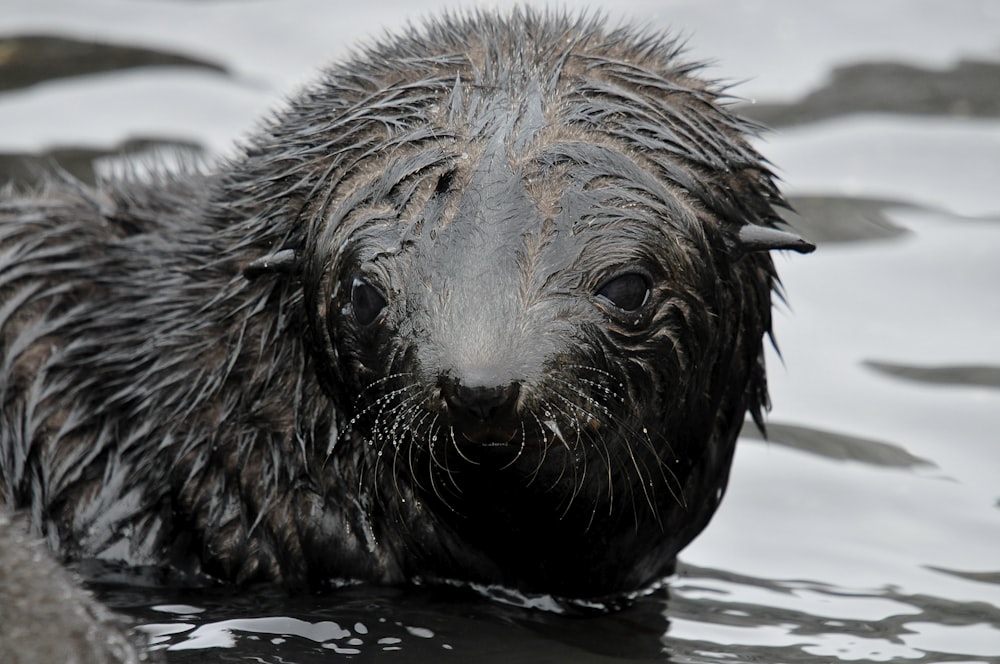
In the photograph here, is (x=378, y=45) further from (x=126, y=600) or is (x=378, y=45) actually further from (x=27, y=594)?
(x=27, y=594)

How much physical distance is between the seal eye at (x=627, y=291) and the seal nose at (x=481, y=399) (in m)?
0.61

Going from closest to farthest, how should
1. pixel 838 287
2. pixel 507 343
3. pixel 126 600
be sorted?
pixel 507 343, pixel 126 600, pixel 838 287

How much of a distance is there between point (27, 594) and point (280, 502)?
2.31 metres

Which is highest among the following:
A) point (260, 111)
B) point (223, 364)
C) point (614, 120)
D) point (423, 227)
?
point (260, 111)

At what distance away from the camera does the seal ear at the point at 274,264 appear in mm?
6492

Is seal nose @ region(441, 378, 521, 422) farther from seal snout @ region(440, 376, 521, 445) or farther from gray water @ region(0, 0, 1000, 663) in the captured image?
gray water @ region(0, 0, 1000, 663)

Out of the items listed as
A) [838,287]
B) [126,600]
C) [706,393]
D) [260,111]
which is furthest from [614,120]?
[260,111]

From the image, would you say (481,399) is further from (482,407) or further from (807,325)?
(807,325)

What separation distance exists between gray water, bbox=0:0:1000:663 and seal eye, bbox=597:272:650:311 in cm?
115

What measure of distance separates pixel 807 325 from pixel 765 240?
3.45 m

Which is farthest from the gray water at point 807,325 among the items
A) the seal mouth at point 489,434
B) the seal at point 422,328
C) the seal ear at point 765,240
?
the seal mouth at point 489,434

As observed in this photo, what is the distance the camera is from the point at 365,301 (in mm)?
6102

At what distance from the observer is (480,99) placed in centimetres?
638

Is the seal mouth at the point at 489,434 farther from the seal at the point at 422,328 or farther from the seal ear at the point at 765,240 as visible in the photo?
the seal ear at the point at 765,240
